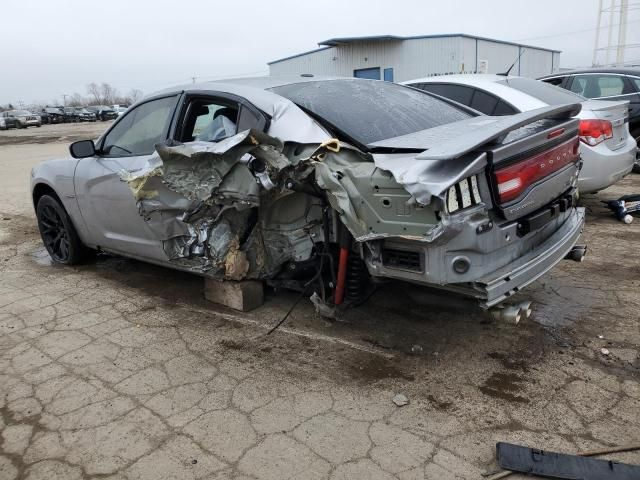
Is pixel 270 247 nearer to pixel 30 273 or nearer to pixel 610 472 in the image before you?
pixel 610 472

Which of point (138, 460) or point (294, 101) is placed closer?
point (138, 460)

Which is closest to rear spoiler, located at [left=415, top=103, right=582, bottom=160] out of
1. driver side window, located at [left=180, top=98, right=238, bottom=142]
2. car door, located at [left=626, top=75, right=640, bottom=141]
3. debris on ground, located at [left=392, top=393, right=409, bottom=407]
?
debris on ground, located at [left=392, top=393, right=409, bottom=407]

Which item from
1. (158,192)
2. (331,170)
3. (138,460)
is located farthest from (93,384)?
(331,170)

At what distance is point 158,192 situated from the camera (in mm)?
3814

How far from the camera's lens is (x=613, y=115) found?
5684 mm

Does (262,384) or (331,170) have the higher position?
(331,170)

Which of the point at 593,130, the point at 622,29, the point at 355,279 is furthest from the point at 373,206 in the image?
the point at 622,29

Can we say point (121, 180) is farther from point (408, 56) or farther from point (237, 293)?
point (408, 56)

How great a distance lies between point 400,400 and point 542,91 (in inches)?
192

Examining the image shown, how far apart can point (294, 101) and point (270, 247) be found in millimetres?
1014

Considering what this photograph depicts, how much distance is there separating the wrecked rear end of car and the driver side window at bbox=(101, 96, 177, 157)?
14.5 inches

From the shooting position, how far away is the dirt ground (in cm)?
247

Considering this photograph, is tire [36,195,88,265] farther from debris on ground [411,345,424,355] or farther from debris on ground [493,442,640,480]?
debris on ground [493,442,640,480]

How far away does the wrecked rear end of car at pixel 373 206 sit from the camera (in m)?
2.68
